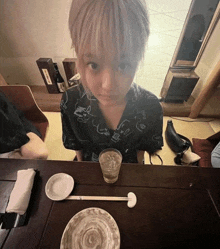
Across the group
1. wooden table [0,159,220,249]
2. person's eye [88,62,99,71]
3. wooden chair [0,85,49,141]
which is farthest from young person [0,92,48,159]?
person's eye [88,62,99,71]

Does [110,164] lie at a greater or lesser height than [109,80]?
lesser

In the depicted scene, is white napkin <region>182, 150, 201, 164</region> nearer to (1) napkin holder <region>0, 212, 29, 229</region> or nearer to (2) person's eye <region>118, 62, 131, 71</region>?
(2) person's eye <region>118, 62, 131, 71</region>

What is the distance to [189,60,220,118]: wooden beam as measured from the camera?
4.70 ft

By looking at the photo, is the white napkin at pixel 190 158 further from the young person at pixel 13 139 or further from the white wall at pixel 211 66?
the young person at pixel 13 139

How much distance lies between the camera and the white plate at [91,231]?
44cm

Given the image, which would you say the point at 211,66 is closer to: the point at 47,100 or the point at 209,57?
the point at 209,57

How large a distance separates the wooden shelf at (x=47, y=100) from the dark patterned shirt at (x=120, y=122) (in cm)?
126

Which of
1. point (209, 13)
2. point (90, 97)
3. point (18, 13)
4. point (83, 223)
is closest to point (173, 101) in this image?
point (209, 13)

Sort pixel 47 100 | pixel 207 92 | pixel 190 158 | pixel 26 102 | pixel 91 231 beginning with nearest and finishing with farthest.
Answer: pixel 91 231 → pixel 26 102 → pixel 190 158 → pixel 207 92 → pixel 47 100

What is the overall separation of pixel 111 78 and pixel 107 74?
0.02 metres

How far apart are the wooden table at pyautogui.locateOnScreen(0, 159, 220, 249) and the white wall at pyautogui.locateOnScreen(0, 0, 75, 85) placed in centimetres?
138

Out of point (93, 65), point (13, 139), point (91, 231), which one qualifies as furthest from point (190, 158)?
point (13, 139)

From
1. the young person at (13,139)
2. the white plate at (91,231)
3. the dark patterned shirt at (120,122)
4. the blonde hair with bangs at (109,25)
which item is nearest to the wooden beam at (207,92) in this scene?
the dark patterned shirt at (120,122)

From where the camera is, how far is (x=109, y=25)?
1.12 ft
